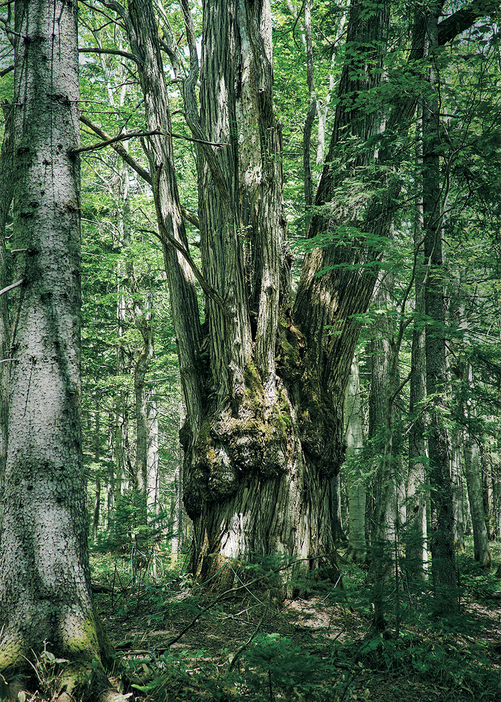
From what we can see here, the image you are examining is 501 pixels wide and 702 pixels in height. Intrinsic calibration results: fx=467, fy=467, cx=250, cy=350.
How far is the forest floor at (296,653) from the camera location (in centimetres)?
268

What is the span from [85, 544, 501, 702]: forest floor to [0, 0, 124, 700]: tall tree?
22.8 inches

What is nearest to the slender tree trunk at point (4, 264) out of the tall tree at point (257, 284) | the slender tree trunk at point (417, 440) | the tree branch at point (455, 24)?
the tall tree at point (257, 284)

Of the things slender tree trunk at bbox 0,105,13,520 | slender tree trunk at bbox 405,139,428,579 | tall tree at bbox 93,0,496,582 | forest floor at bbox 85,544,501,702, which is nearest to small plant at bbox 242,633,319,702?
forest floor at bbox 85,544,501,702

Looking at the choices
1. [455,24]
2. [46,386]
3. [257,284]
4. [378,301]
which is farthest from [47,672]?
[378,301]

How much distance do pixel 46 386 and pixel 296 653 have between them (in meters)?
2.17

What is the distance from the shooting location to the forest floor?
2.68 meters

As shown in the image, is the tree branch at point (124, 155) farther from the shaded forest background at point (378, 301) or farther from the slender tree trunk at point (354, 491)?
the slender tree trunk at point (354, 491)

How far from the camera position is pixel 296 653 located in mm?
2672

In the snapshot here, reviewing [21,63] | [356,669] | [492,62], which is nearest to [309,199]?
[492,62]

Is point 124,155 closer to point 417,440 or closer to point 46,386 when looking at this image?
point 46,386

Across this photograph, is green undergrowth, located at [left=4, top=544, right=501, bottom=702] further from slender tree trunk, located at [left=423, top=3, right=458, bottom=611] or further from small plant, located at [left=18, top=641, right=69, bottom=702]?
slender tree trunk, located at [left=423, top=3, right=458, bottom=611]

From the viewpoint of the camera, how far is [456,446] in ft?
43.7

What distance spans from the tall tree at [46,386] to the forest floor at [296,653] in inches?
22.8

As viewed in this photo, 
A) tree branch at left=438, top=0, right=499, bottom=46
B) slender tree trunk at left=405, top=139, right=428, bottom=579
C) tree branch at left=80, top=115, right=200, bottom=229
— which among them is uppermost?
tree branch at left=438, top=0, right=499, bottom=46
